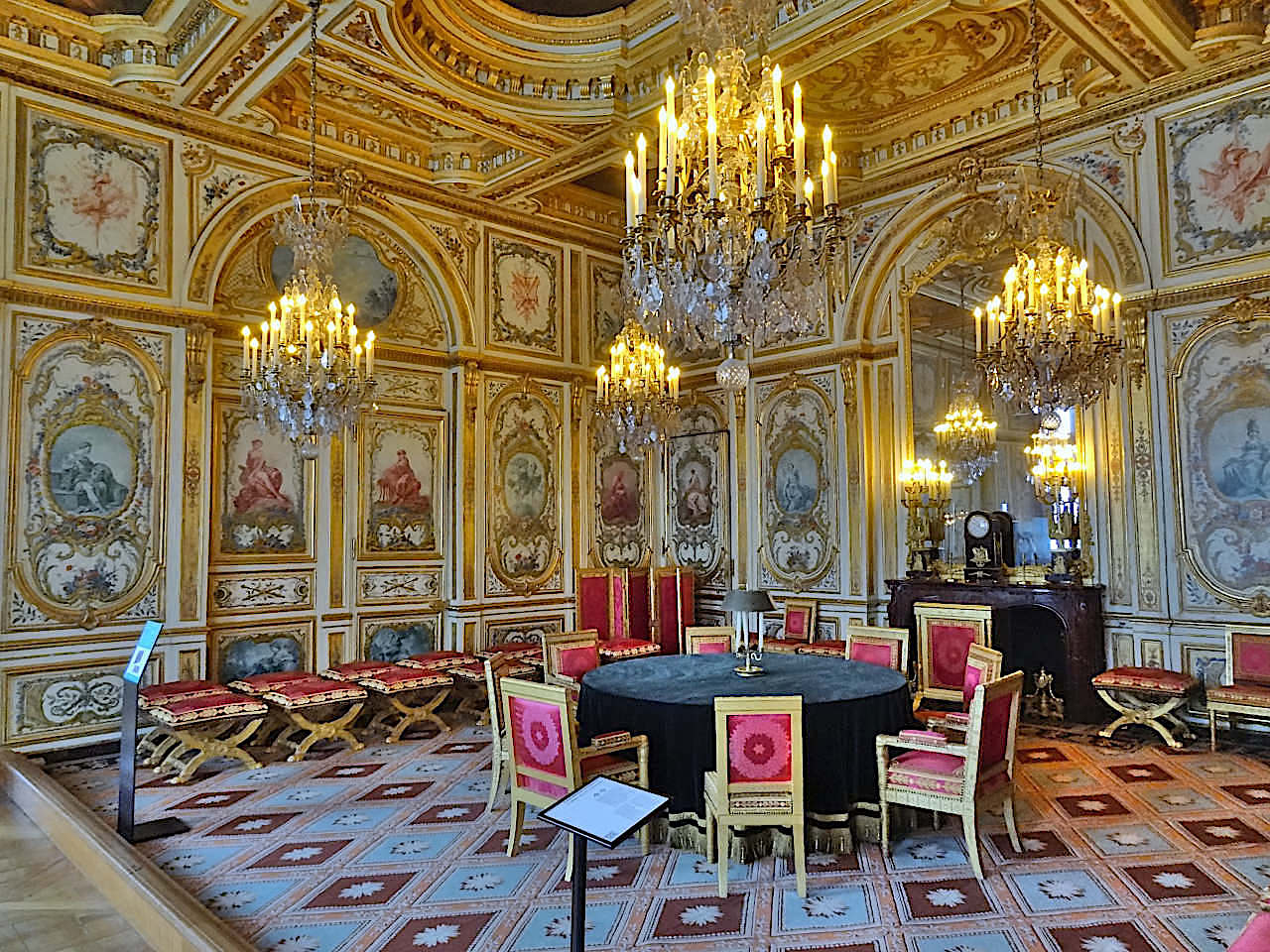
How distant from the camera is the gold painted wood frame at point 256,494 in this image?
670cm

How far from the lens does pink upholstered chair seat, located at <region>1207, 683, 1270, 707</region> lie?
208 inches

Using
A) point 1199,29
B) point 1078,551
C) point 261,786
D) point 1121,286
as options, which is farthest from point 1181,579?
point 261,786

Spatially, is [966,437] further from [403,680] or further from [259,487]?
[259,487]

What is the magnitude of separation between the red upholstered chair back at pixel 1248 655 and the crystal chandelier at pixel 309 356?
6.11 meters

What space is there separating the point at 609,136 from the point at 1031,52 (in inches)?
128

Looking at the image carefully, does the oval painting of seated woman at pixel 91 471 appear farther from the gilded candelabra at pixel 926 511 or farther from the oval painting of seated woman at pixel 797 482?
the gilded candelabra at pixel 926 511

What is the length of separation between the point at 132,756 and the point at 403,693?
2.70 meters

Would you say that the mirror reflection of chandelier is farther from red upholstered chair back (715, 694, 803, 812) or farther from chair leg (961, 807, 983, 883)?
chair leg (961, 807, 983, 883)

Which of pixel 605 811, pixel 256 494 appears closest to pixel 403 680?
pixel 256 494

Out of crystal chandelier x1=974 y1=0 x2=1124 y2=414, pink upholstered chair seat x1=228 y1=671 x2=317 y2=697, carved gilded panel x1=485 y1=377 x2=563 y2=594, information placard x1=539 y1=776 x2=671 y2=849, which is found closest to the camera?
information placard x1=539 y1=776 x2=671 y2=849

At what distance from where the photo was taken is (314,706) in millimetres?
5898

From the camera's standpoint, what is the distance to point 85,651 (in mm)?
5859

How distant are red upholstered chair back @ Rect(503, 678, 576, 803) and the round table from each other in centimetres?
43

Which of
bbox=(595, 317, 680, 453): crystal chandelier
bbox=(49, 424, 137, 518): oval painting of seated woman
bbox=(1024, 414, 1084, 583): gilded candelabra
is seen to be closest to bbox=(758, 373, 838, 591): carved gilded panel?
bbox=(1024, 414, 1084, 583): gilded candelabra
